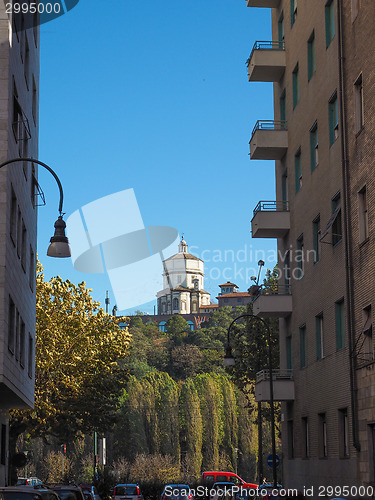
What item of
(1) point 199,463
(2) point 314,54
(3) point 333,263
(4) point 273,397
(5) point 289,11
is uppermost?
(5) point 289,11

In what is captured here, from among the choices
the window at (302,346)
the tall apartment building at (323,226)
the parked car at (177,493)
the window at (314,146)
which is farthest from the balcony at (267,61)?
the parked car at (177,493)

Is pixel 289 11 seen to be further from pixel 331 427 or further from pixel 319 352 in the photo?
pixel 331 427

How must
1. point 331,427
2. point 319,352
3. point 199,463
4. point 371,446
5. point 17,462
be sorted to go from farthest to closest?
point 199,463 < point 17,462 < point 319,352 < point 331,427 < point 371,446

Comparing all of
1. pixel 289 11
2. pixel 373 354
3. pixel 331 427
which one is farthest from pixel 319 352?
pixel 289 11

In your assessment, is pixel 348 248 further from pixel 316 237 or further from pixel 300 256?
pixel 300 256

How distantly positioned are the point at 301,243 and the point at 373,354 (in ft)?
32.3

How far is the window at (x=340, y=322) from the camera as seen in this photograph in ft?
80.0

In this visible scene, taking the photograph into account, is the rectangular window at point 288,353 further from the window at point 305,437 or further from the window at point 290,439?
the window at point 305,437

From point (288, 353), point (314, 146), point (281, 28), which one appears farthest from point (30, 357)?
point (281, 28)

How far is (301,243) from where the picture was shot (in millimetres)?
30625

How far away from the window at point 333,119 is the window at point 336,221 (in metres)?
1.81

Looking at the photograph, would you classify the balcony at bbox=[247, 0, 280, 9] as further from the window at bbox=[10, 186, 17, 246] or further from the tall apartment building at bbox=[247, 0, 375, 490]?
the window at bbox=[10, 186, 17, 246]

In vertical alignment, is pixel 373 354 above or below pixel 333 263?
below

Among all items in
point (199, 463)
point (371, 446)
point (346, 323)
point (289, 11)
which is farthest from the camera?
point (199, 463)
